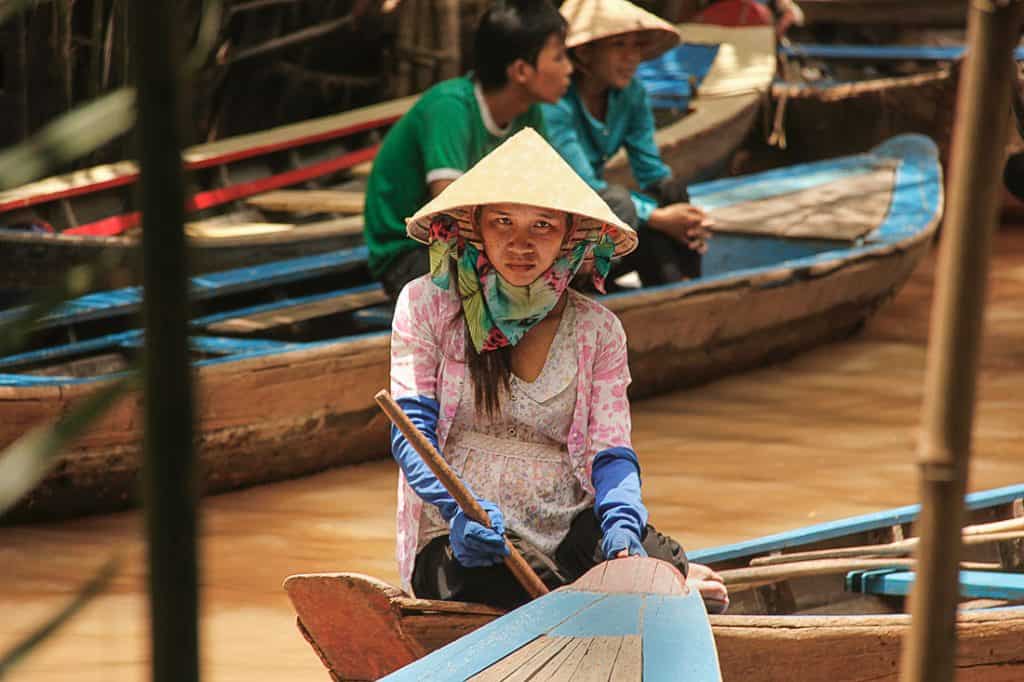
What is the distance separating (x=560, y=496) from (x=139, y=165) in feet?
7.29

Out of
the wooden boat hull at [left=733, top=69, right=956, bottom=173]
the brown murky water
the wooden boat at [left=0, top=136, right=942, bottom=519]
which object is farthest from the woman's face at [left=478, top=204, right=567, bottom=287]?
the wooden boat hull at [left=733, top=69, right=956, bottom=173]

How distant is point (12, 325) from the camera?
0.42 metres

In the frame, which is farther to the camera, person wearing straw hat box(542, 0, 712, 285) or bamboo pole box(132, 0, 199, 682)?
person wearing straw hat box(542, 0, 712, 285)

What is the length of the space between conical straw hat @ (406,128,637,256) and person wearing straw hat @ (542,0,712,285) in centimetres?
176

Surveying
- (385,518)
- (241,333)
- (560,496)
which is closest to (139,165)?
(560,496)

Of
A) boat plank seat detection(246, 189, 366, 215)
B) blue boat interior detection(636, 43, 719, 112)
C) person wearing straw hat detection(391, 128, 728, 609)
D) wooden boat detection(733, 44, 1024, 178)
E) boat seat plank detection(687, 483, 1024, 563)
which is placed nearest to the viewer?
person wearing straw hat detection(391, 128, 728, 609)

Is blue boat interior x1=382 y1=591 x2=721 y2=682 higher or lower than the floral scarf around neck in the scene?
lower

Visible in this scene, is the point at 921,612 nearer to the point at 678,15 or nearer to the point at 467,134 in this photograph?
the point at 467,134

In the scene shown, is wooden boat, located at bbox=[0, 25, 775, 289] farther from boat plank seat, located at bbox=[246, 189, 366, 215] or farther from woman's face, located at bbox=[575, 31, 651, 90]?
woman's face, located at bbox=[575, 31, 651, 90]

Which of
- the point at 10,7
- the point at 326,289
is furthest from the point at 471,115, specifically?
the point at 10,7

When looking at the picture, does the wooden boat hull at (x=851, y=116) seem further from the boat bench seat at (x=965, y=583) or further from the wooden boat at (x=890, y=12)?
the boat bench seat at (x=965, y=583)

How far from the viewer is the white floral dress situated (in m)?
2.57

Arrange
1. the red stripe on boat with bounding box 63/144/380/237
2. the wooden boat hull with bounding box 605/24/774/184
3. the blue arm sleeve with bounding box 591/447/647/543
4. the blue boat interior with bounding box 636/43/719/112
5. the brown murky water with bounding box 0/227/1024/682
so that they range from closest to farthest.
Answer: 1. the blue arm sleeve with bounding box 591/447/647/543
2. the brown murky water with bounding box 0/227/1024/682
3. the red stripe on boat with bounding box 63/144/380/237
4. the wooden boat hull with bounding box 605/24/774/184
5. the blue boat interior with bounding box 636/43/719/112

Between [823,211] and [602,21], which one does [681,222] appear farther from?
[823,211]
